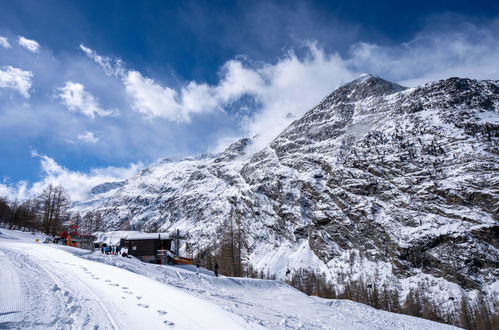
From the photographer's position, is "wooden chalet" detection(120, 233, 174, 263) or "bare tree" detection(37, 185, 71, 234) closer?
"wooden chalet" detection(120, 233, 174, 263)

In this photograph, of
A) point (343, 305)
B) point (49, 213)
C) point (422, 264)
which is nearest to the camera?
point (343, 305)

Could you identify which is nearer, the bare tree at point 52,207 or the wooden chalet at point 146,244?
the wooden chalet at point 146,244

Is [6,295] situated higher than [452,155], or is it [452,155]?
[452,155]

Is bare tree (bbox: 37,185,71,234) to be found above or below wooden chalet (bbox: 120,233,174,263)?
above

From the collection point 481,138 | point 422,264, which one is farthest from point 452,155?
point 422,264

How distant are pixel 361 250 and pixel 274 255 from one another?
56.8 metres

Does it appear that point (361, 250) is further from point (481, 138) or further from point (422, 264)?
point (481, 138)

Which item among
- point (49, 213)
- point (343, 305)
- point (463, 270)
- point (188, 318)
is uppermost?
point (49, 213)

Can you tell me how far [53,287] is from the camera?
32.2 feet

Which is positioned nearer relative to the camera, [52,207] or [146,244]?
[146,244]

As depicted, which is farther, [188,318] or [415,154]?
[415,154]

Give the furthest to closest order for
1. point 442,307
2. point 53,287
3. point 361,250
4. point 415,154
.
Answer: point 415,154 < point 361,250 < point 442,307 < point 53,287

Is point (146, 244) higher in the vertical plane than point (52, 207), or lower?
lower

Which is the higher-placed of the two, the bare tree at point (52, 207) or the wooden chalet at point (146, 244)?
the bare tree at point (52, 207)
